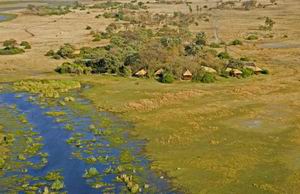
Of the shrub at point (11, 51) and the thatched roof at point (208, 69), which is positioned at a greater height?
the shrub at point (11, 51)

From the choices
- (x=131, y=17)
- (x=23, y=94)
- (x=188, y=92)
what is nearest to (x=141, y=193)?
(x=188, y=92)

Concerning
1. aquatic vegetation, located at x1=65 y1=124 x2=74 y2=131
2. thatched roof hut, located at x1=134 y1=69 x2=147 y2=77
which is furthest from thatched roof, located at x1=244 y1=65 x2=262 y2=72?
aquatic vegetation, located at x1=65 y1=124 x2=74 y2=131

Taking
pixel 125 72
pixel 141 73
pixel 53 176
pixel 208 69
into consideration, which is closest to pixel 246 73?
pixel 208 69

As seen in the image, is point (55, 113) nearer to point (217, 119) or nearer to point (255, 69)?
point (217, 119)

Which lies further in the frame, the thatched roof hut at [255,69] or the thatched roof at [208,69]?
the thatched roof hut at [255,69]

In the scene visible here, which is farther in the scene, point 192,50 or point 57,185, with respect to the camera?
point 192,50

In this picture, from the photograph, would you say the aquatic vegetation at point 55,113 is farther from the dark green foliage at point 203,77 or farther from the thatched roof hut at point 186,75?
the dark green foliage at point 203,77

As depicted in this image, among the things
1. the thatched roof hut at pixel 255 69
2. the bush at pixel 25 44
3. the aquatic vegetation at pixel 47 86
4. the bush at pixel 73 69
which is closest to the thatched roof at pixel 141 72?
the bush at pixel 73 69
